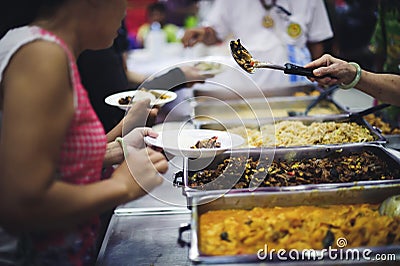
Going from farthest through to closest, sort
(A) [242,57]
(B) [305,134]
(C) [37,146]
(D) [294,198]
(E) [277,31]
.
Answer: (E) [277,31] → (B) [305,134] → (A) [242,57] → (D) [294,198] → (C) [37,146]

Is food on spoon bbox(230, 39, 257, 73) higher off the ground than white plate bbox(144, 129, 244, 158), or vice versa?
food on spoon bbox(230, 39, 257, 73)

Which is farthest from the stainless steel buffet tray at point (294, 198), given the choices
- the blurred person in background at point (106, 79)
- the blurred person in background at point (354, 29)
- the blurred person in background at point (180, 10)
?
the blurred person in background at point (180, 10)

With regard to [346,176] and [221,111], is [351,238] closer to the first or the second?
[346,176]

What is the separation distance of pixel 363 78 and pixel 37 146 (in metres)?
1.36

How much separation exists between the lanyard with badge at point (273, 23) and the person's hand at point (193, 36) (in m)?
0.46

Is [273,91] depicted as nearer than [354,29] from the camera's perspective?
Yes

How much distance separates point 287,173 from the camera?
1.64 m

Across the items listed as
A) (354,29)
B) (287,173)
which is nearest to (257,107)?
(287,173)

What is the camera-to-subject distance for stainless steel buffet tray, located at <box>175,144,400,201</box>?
1.46m

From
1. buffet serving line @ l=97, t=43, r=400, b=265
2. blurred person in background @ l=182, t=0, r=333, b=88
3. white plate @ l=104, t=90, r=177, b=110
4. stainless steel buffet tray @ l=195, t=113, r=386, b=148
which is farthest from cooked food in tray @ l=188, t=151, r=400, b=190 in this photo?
blurred person in background @ l=182, t=0, r=333, b=88

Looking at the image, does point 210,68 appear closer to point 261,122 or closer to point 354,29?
point 261,122

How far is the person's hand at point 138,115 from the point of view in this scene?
163 centimetres

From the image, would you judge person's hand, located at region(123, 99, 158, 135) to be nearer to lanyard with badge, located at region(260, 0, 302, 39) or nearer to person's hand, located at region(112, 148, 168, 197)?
person's hand, located at region(112, 148, 168, 197)

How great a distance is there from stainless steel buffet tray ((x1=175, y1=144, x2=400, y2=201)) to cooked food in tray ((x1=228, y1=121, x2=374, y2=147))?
15cm
